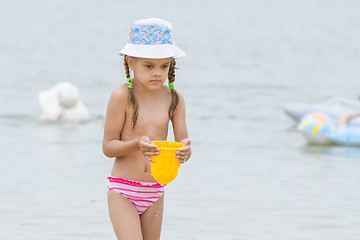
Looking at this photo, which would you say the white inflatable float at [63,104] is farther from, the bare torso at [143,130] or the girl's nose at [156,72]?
the girl's nose at [156,72]

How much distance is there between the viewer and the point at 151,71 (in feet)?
12.8

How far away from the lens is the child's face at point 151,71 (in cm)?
389

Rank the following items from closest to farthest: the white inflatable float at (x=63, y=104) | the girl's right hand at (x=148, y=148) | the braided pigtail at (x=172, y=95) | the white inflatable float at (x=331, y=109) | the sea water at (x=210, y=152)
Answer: the girl's right hand at (x=148, y=148), the braided pigtail at (x=172, y=95), the sea water at (x=210, y=152), the white inflatable float at (x=331, y=109), the white inflatable float at (x=63, y=104)

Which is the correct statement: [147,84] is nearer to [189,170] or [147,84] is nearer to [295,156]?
[189,170]

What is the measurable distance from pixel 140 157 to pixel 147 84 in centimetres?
40

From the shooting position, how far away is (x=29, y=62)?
2475 centimetres

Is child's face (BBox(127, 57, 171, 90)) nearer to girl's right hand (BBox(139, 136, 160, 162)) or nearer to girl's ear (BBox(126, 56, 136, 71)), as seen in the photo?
girl's ear (BBox(126, 56, 136, 71))

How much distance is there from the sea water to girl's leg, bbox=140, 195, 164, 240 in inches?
66.0

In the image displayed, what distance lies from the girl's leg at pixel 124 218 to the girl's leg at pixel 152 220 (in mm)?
96

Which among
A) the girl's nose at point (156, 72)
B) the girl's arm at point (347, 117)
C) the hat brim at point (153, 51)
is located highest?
the hat brim at point (153, 51)

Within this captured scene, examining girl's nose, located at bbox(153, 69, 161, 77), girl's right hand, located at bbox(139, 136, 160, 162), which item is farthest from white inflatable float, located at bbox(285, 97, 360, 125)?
girl's right hand, located at bbox(139, 136, 160, 162)

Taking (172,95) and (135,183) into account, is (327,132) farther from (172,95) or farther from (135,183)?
(135,183)

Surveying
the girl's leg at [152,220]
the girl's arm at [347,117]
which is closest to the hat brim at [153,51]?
the girl's leg at [152,220]

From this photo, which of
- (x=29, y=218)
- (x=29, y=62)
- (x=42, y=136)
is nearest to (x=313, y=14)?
(x=29, y=62)
